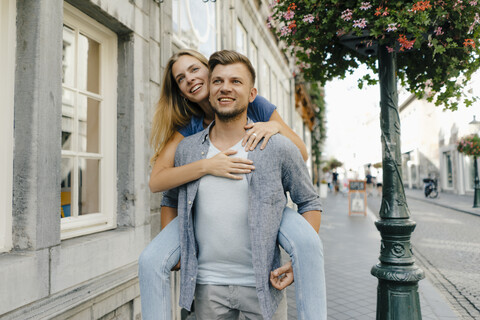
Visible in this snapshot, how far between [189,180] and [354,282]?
456cm

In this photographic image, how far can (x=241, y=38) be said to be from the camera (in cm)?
866

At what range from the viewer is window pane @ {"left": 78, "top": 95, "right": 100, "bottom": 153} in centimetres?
311

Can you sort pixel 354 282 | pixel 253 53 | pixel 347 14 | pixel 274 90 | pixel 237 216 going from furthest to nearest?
pixel 274 90
pixel 253 53
pixel 354 282
pixel 347 14
pixel 237 216

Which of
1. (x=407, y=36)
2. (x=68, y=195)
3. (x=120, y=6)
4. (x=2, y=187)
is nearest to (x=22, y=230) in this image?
(x=2, y=187)

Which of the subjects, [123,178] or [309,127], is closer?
[123,178]

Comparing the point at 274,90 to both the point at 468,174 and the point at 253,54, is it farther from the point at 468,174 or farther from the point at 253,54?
the point at 468,174

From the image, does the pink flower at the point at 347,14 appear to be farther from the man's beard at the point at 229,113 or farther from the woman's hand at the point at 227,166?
the woman's hand at the point at 227,166

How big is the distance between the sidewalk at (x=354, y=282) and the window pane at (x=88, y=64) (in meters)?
3.09

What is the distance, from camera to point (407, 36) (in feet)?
9.62

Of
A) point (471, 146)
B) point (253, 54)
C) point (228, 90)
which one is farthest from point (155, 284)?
point (471, 146)

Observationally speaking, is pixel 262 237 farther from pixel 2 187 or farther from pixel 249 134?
pixel 2 187

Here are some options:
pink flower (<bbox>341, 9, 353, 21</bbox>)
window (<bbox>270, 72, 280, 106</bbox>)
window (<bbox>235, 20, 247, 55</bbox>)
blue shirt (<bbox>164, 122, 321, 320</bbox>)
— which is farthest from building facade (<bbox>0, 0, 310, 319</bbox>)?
window (<bbox>270, 72, 280, 106</bbox>)

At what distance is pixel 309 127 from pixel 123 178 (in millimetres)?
21532

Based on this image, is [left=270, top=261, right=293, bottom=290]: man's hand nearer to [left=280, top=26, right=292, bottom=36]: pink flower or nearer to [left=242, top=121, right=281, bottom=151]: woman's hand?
[left=242, top=121, right=281, bottom=151]: woman's hand
